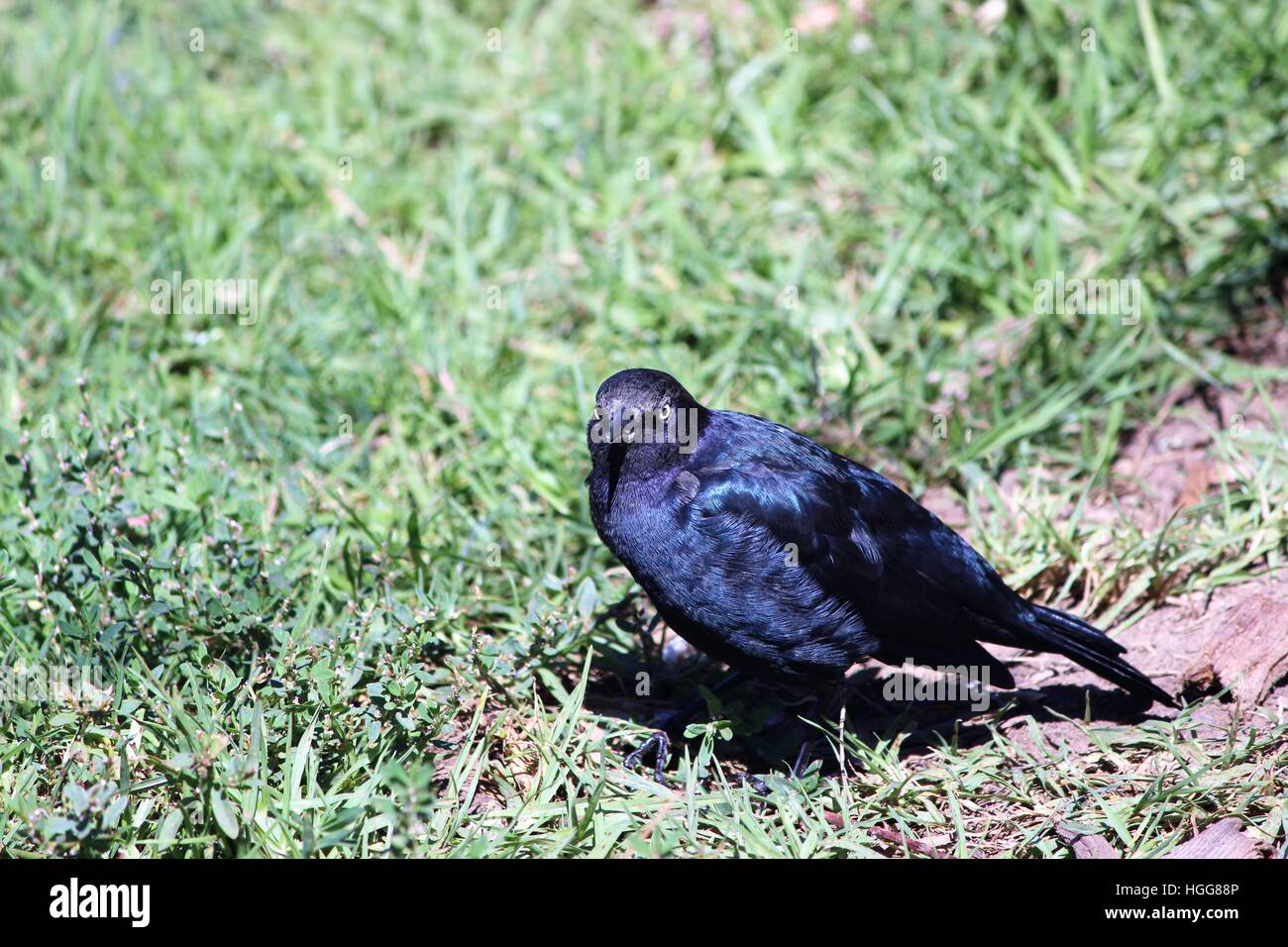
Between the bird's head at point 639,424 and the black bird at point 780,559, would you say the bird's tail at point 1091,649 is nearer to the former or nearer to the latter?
the black bird at point 780,559

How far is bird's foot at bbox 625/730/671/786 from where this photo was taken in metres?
3.73

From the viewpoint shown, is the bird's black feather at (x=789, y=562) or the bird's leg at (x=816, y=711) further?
the bird's leg at (x=816, y=711)

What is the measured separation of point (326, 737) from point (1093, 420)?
311 centimetres

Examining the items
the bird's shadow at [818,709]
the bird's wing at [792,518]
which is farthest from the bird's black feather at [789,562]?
the bird's shadow at [818,709]

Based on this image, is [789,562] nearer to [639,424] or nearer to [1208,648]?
[639,424]

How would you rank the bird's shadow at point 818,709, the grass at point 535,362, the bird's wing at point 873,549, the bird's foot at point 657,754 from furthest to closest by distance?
the bird's shadow at point 818,709, the bird's foot at point 657,754, the bird's wing at point 873,549, the grass at point 535,362

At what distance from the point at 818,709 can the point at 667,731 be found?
452mm

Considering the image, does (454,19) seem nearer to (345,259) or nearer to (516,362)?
(345,259)

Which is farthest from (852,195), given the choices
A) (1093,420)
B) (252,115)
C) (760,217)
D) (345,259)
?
(252,115)

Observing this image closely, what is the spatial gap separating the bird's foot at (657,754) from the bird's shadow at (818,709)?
0.10m

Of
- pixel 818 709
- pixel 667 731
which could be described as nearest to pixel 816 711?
pixel 818 709

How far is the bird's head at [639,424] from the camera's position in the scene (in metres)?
3.60

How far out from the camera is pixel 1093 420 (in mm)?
5047
